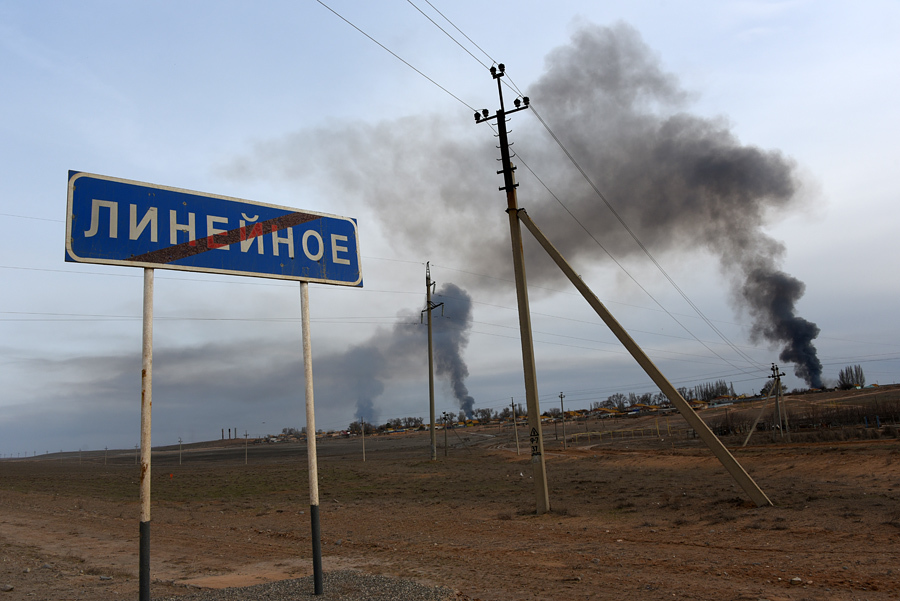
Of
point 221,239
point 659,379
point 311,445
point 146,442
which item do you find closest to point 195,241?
point 221,239

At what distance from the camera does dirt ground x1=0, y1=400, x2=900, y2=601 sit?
294 inches

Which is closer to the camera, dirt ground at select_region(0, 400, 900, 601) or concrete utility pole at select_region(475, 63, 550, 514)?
dirt ground at select_region(0, 400, 900, 601)

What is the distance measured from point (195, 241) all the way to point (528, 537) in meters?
9.37

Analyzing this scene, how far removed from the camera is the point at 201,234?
561 centimetres

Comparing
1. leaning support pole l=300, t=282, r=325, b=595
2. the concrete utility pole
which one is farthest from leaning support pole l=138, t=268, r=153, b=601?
the concrete utility pole

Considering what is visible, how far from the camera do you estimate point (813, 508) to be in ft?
41.7

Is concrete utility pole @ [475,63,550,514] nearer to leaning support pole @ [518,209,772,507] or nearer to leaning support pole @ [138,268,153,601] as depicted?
leaning support pole @ [518,209,772,507]

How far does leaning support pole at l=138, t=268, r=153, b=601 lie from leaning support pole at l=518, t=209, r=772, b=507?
11.7 metres

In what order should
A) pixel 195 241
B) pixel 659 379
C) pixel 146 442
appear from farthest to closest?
1. pixel 659 379
2. pixel 195 241
3. pixel 146 442

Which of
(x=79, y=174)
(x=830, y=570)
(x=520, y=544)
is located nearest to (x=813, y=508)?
(x=830, y=570)

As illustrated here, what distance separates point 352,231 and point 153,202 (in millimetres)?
2232

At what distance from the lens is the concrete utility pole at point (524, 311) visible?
14781 millimetres

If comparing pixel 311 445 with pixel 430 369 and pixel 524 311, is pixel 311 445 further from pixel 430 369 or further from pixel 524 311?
pixel 430 369

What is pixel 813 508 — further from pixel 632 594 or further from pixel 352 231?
pixel 352 231
